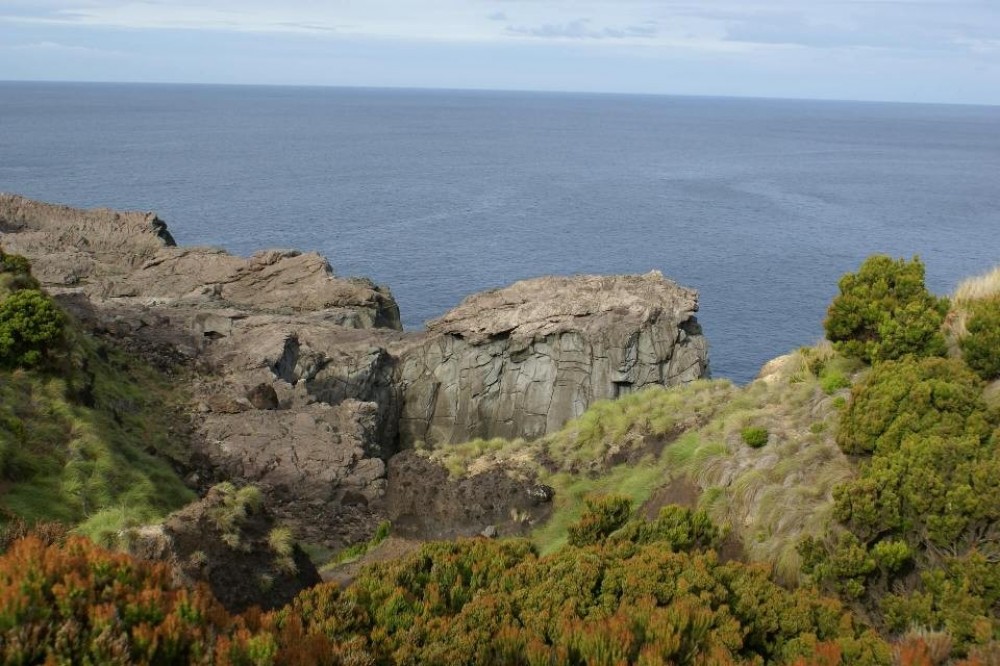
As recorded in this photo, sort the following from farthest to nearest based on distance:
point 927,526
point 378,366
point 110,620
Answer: point 378,366
point 927,526
point 110,620

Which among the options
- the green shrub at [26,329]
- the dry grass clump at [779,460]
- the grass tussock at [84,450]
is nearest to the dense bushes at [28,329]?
the green shrub at [26,329]

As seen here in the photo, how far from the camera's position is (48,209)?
72750 mm

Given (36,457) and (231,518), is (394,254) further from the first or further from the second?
(231,518)

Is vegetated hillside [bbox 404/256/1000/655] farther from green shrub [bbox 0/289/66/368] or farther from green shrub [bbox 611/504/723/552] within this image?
green shrub [bbox 0/289/66/368]

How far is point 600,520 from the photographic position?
2038 cm

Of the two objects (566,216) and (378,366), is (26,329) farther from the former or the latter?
(566,216)

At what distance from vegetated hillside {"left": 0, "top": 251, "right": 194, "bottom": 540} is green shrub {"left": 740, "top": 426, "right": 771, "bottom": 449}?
16257 mm

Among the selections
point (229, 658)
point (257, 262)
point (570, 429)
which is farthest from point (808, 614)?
point (257, 262)

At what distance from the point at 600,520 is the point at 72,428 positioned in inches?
663

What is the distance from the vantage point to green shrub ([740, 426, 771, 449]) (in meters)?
24.4

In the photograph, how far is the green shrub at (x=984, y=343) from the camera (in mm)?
21266

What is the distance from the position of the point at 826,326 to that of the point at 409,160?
162 meters

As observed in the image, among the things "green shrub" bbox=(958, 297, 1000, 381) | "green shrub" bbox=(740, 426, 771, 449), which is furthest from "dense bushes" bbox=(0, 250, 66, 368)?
"green shrub" bbox=(958, 297, 1000, 381)

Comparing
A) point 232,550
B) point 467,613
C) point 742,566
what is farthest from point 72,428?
point 742,566
